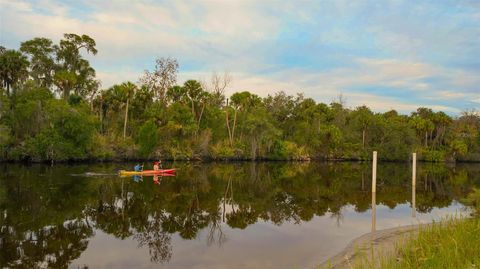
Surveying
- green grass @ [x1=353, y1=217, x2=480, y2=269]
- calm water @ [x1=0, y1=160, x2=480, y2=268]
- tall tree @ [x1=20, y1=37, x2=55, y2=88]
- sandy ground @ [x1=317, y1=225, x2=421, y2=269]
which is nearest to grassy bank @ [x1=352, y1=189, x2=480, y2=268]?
green grass @ [x1=353, y1=217, x2=480, y2=269]

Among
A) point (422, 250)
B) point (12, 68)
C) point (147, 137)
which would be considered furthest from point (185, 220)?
point (147, 137)

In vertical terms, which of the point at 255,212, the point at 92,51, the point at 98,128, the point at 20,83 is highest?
the point at 92,51

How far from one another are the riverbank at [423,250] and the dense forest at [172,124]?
39.0 m

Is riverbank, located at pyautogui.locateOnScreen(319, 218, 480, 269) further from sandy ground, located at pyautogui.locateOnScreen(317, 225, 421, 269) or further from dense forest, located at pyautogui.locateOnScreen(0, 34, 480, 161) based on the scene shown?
dense forest, located at pyautogui.locateOnScreen(0, 34, 480, 161)

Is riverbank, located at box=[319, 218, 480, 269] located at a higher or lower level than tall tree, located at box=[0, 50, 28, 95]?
lower

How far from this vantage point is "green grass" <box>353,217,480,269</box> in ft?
24.2

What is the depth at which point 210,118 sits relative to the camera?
213ft

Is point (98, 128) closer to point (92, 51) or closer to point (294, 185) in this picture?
point (92, 51)

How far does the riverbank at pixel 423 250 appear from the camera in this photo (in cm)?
751

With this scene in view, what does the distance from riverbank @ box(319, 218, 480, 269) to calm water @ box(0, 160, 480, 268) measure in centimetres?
114

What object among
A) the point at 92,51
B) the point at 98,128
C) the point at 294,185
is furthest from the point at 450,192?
the point at 92,51

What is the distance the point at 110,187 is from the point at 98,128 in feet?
103

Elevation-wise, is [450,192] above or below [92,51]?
below

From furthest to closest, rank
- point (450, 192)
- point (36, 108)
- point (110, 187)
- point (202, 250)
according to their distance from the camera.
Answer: point (36, 108) → point (450, 192) → point (110, 187) → point (202, 250)
